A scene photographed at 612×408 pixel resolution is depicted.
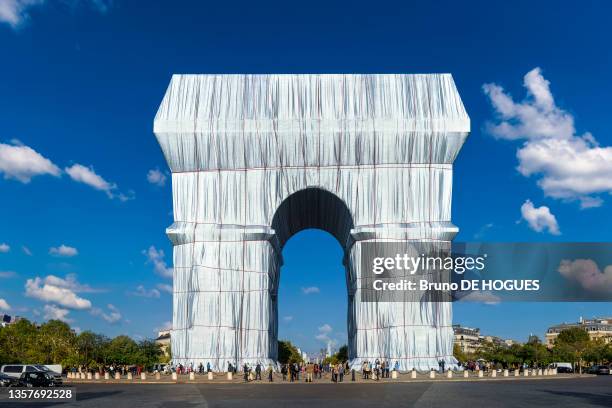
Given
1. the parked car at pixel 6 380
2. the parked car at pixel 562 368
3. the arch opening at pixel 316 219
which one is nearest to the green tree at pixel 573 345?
the parked car at pixel 562 368

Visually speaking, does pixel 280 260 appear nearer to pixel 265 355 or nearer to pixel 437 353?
pixel 265 355

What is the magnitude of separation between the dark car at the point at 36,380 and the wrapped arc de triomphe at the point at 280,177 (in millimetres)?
11225

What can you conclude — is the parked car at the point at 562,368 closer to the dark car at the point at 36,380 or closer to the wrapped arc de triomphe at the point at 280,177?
the wrapped arc de triomphe at the point at 280,177

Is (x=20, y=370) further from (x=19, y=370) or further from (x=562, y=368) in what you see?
(x=562, y=368)

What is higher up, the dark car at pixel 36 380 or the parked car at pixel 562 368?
the dark car at pixel 36 380

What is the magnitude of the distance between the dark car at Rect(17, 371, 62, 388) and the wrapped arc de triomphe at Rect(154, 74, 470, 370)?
1122cm

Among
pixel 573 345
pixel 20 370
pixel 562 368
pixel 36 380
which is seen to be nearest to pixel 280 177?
pixel 20 370

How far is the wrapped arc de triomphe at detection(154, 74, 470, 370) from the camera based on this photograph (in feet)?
136

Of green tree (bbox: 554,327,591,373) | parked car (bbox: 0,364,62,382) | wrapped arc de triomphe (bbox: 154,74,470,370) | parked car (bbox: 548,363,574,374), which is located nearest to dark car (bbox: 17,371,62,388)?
parked car (bbox: 0,364,62,382)

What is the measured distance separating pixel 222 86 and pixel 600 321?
16495 cm

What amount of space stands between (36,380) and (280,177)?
61.0 ft

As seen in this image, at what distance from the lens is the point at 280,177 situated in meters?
42.7

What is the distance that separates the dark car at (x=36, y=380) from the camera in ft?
97.8

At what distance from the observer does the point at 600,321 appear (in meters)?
182
